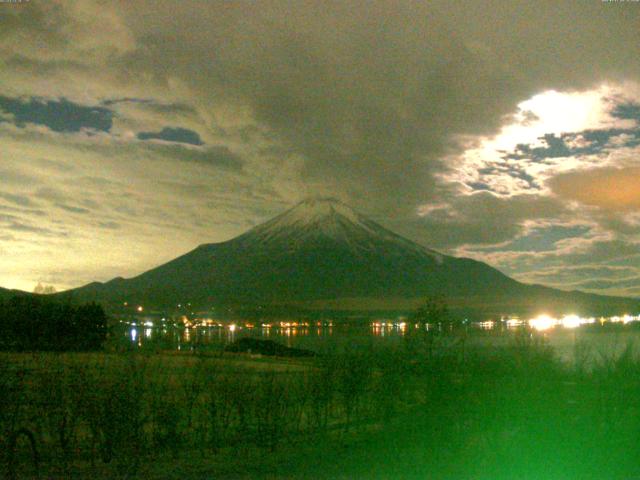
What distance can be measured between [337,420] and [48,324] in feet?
80.6

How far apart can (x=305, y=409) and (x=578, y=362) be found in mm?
5578

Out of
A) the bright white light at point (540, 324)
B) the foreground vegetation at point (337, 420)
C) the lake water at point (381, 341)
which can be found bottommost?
the foreground vegetation at point (337, 420)

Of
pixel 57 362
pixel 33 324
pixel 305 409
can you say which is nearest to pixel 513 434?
A: pixel 305 409

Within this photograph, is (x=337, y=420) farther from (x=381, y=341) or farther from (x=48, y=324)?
(x=48, y=324)

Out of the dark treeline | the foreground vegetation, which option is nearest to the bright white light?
the foreground vegetation

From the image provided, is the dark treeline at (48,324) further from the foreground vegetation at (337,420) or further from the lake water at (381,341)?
the foreground vegetation at (337,420)

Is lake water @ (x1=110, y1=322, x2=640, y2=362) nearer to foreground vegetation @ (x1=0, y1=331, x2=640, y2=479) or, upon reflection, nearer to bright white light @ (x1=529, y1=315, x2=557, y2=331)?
bright white light @ (x1=529, y1=315, x2=557, y2=331)

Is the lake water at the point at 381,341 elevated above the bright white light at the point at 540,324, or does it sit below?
below

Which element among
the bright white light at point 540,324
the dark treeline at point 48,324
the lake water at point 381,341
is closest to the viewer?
the lake water at point 381,341

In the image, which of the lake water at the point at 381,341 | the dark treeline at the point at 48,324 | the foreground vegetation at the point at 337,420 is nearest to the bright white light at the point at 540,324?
the lake water at the point at 381,341

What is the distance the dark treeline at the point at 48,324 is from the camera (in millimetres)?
32844

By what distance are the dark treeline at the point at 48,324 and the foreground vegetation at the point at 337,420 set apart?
18434mm

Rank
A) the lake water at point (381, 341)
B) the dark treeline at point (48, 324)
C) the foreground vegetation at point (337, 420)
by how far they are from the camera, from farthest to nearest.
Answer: the dark treeline at point (48, 324) → the lake water at point (381, 341) → the foreground vegetation at point (337, 420)

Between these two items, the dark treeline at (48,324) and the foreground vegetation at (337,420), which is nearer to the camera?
the foreground vegetation at (337,420)
